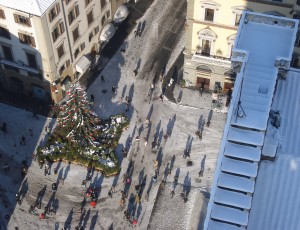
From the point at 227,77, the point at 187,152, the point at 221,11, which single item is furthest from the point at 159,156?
the point at 221,11

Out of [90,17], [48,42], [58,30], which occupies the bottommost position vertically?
[48,42]

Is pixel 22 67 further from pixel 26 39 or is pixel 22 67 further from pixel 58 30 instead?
pixel 58 30

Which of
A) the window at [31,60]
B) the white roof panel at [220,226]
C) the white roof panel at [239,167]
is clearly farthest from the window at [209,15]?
the white roof panel at [220,226]

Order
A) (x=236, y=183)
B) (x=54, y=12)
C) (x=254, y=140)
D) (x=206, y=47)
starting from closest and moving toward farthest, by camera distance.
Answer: (x=236, y=183) → (x=254, y=140) → (x=54, y=12) → (x=206, y=47)

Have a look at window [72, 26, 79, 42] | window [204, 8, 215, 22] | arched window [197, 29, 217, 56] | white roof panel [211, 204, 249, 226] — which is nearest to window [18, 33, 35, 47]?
Answer: window [72, 26, 79, 42]

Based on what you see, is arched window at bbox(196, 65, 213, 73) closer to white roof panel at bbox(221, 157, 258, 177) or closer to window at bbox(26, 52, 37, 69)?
window at bbox(26, 52, 37, 69)

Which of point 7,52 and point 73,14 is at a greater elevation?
point 73,14

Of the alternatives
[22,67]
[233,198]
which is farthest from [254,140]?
[22,67]
